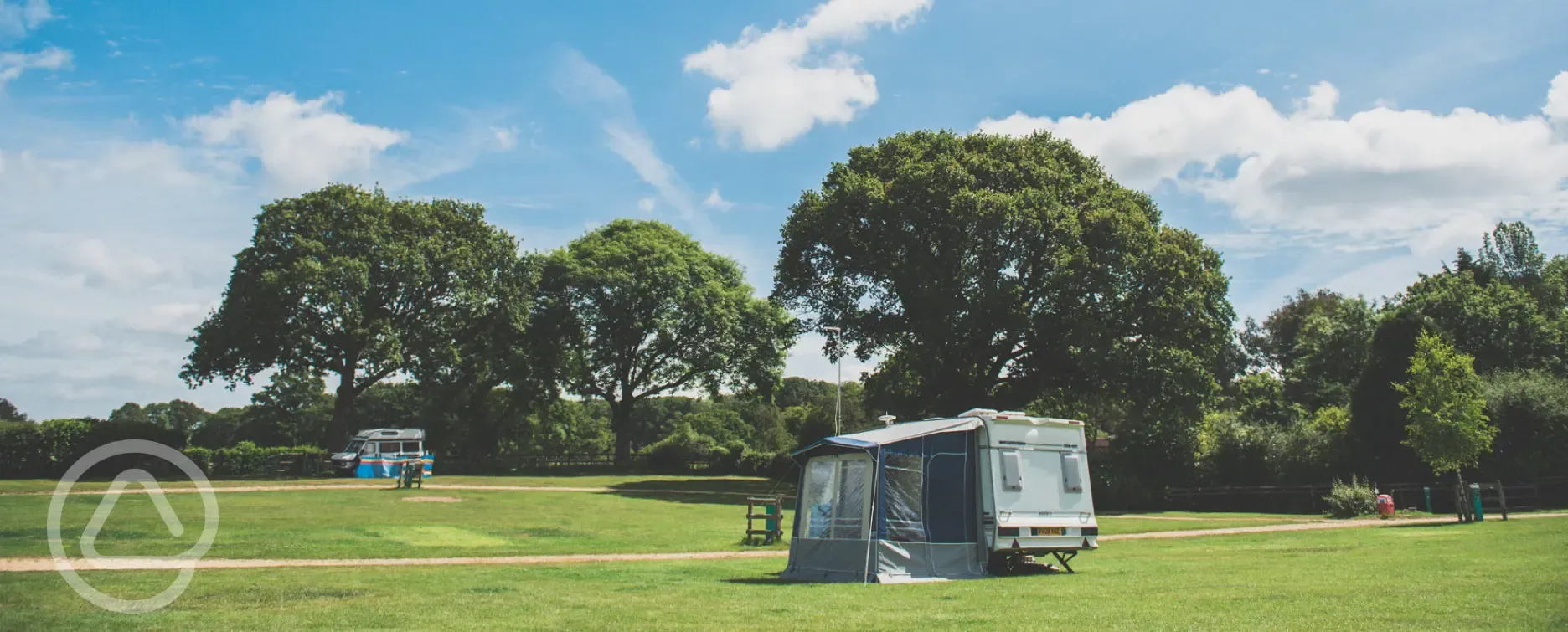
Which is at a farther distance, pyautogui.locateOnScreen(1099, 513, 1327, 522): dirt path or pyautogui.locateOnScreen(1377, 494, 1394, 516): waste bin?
pyautogui.locateOnScreen(1099, 513, 1327, 522): dirt path

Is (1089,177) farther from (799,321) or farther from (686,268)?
(686,268)

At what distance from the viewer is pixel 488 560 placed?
1742cm

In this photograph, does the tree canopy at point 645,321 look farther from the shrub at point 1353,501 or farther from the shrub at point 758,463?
the shrub at point 1353,501

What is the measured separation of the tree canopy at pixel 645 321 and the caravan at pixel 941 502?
3727 centimetres

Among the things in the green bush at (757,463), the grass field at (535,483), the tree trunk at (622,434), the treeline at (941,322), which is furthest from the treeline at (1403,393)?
the tree trunk at (622,434)

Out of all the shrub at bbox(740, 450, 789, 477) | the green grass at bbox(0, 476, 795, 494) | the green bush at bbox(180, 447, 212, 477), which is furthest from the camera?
the shrub at bbox(740, 450, 789, 477)

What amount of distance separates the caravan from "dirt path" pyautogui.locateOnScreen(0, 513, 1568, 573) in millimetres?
4141

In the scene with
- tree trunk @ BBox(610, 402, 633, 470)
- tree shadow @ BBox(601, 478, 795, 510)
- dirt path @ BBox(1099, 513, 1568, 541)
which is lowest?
dirt path @ BBox(1099, 513, 1568, 541)

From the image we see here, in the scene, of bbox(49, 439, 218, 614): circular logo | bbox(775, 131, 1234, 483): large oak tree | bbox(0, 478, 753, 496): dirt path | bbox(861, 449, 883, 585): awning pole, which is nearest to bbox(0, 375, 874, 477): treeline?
bbox(0, 478, 753, 496): dirt path

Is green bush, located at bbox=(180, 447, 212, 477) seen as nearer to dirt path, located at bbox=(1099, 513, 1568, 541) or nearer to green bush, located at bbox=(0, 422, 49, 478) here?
green bush, located at bbox=(0, 422, 49, 478)

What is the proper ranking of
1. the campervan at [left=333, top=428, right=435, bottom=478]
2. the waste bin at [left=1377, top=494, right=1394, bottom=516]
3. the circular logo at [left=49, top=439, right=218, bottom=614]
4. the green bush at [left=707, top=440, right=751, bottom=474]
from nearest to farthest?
the circular logo at [left=49, top=439, right=218, bottom=614]
the waste bin at [left=1377, top=494, right=1394, bottom=516]
the campervan at [left=333, top=428, right=435, bottom=478]
the green bush at [left=707, top=440, right=751, bottom=474]

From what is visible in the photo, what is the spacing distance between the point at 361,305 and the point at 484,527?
25275 mm

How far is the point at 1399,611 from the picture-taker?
8.75m

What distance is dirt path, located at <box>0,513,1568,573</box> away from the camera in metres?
14.0
